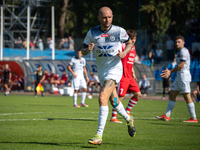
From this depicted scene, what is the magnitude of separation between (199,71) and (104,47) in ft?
72.4

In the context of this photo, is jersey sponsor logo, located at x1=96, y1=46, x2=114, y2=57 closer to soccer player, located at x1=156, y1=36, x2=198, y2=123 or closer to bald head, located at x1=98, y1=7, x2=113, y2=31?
bald head, located at x1=98, y1=7, x2=113, y2=31

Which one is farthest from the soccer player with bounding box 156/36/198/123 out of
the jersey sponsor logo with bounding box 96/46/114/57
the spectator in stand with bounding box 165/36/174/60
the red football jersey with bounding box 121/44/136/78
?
the spectator in stand with bounding box 165/36/174/60

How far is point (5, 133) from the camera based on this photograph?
305 inches

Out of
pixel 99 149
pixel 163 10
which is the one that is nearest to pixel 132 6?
pixel 163 10

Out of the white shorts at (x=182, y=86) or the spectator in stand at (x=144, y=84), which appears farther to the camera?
the spectator in stand at (x=144, y=84)

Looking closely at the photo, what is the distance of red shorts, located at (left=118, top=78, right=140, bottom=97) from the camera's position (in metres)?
10.4

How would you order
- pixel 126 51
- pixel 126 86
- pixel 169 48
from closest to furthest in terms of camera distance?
pixel 126 51 < pixel 126 86 < pixel 169 48

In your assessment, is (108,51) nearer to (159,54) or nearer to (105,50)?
(105,50)

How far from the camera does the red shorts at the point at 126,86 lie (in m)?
10.4

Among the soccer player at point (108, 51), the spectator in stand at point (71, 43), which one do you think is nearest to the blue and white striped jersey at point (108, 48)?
the soccer player at point (108, 51)

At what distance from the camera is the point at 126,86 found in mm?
10492

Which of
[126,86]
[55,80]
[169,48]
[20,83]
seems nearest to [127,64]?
[126,86]

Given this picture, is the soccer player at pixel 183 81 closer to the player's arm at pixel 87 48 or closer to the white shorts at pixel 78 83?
the player's arm at pixel 87 48

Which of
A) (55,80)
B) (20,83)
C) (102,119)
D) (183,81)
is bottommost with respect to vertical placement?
(20,83)
